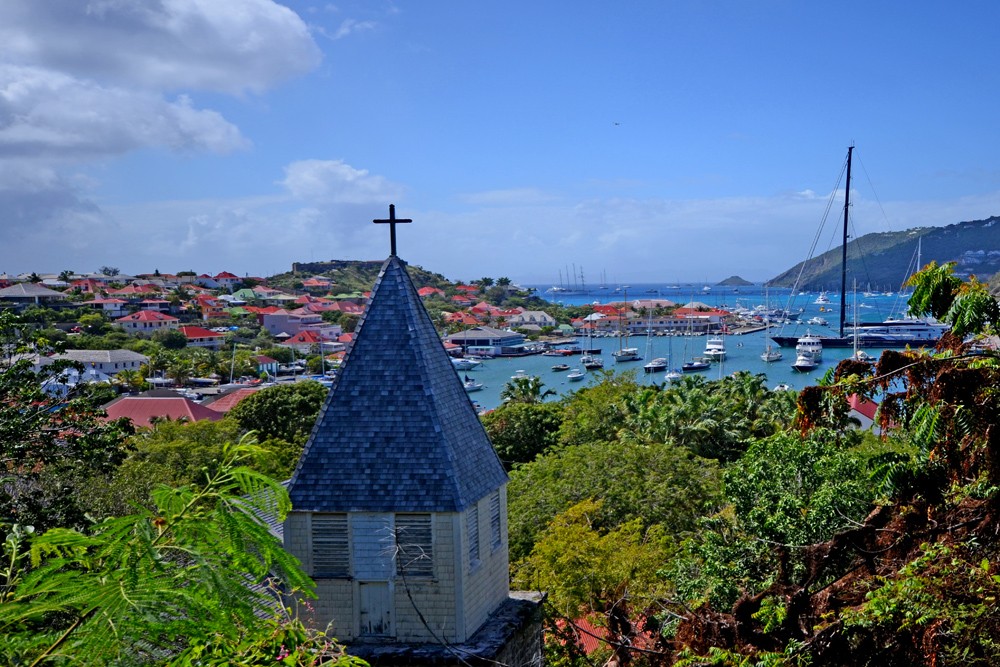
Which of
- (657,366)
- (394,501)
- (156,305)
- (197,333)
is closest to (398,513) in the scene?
(394,501)

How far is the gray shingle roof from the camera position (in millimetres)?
10766

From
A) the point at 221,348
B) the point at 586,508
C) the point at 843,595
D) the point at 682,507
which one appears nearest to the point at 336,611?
the point at 843,595

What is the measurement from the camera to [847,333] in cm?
12150

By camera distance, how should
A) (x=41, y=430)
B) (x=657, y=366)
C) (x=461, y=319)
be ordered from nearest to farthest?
(x=41, y=430), (x=657, y=366), (x=461, y=319)

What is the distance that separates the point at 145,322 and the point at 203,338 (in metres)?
11.5

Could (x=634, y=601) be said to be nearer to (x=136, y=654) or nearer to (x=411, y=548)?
(x=411, y=548)

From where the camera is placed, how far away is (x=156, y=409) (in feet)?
178

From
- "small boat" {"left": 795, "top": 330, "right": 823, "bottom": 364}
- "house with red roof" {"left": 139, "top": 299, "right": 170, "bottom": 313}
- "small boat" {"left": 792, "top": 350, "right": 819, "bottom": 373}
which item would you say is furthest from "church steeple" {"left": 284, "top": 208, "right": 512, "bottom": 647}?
"house with red roof" {"left": 139, "top": 299, "right": 170, "bottom": 313}

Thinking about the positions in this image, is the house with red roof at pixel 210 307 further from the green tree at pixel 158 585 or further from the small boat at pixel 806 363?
the green tree at pixel 158 585

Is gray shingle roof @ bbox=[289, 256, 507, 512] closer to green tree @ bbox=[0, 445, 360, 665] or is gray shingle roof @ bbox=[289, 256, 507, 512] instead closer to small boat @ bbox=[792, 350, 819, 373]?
green tree @ bbox=[0, 445, 360, 665]

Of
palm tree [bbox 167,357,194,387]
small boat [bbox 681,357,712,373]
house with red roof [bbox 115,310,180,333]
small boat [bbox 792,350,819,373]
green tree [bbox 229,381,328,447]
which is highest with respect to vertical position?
house with red roof [bbox 115,310,180,333]

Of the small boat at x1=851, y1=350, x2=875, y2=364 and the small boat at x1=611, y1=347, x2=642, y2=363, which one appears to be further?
the small boat at x1=611, y1=347, x2=642, y2=363

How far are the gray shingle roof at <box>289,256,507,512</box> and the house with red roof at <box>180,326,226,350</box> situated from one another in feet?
360

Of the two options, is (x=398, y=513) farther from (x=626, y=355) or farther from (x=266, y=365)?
(x=626, y=355)
